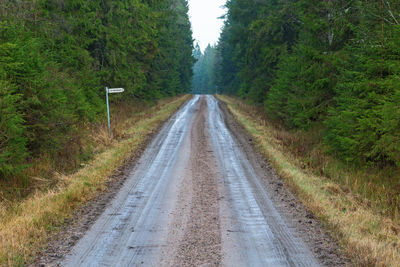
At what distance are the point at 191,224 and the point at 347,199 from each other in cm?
413

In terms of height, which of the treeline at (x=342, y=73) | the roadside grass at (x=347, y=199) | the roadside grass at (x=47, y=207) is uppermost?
the treeline at (x=342, y=73)

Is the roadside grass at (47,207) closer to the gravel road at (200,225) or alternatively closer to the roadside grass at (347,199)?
the gravel road at (200,225)

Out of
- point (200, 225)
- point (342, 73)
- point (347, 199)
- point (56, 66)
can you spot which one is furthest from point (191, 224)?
point (56, 66)

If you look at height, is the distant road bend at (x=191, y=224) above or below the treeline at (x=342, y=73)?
below

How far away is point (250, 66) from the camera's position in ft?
105

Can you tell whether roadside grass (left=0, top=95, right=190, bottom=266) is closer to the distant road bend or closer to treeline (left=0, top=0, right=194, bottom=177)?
the distant road bend

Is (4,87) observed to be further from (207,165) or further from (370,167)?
(370,167)

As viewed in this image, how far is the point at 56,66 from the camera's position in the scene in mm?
12047

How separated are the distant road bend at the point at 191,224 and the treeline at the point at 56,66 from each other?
118 inches

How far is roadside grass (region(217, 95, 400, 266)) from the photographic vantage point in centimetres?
479

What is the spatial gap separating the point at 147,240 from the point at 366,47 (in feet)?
29.1

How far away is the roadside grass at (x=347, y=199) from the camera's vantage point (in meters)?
4.79

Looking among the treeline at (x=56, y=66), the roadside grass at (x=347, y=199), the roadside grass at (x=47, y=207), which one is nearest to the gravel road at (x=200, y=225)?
the roadside grass at (x=347, y=199)

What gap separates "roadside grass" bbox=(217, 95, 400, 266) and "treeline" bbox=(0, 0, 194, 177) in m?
7.06
